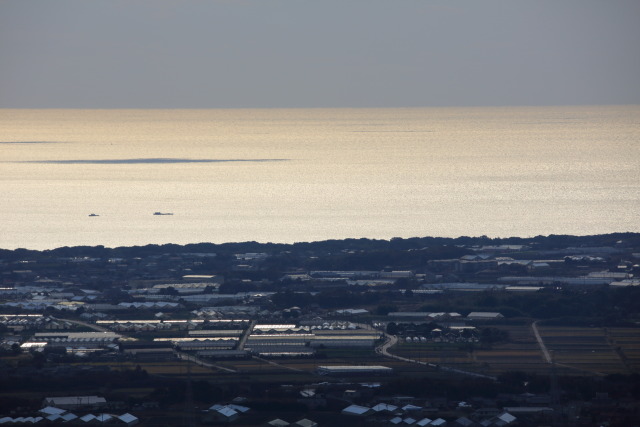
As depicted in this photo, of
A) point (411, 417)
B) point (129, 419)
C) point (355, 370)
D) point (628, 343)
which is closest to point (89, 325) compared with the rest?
point (355, 370)

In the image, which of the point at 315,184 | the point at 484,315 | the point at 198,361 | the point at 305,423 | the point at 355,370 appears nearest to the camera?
the point at 305,423

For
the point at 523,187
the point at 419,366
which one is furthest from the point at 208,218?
the point at 419,366

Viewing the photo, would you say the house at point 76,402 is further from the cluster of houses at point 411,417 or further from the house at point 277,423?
the cluster of houses at point 411,417

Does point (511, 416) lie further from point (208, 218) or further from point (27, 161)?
point (27, 161)

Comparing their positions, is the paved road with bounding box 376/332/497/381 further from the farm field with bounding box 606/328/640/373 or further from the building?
the farm field with bounding box 606/328/640/373

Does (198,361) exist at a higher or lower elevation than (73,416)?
higher

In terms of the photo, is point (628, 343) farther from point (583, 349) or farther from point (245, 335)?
point (245, 335)

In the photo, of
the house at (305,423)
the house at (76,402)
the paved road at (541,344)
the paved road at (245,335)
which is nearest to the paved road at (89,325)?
the paved road at (245,335)
